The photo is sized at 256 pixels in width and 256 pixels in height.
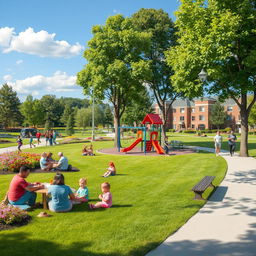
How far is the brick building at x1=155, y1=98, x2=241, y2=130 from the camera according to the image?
7975cm

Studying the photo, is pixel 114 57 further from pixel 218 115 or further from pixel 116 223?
pixel 218 115

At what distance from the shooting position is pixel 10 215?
688 centimetres

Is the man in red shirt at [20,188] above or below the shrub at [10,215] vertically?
above

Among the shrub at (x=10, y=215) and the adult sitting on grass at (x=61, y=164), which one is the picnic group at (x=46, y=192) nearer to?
the shrub at (x=10, y=215)

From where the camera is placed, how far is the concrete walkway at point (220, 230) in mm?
5586

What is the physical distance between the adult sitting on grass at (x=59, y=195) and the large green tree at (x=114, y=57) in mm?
19417

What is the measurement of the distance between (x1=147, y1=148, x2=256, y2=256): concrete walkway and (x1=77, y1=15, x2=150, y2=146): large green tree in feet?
60.7

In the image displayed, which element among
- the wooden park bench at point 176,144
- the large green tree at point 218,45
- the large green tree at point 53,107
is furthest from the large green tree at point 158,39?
the large green tree at point 53,107

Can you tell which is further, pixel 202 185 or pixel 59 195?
pixel 202 185

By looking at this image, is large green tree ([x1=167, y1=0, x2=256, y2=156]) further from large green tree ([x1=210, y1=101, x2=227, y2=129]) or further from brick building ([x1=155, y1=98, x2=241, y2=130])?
brick building ([x1=155, y1=98, x2=241, y2=130])

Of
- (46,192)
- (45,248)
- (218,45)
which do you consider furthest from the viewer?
(218,45)

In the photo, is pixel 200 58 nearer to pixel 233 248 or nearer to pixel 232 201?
pixel 232 201

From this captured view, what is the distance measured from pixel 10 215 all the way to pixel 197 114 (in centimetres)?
8180

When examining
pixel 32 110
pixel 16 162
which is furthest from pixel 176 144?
pixel 32 110
